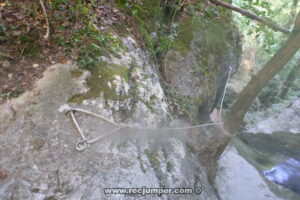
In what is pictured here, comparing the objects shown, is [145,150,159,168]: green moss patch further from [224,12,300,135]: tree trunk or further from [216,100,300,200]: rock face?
[216,100,300,200]: rock face

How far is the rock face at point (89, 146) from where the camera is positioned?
2.25m

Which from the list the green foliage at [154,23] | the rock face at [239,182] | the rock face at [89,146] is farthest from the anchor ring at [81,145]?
the rock face at [239,182]

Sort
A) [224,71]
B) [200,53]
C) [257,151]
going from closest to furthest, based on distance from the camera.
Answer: [200,53]
[224,71]
[257,151]

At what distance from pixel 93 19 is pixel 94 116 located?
1643 mm

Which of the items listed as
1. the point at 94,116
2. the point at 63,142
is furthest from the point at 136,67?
the point at 63,142

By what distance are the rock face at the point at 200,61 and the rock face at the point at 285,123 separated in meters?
3.72

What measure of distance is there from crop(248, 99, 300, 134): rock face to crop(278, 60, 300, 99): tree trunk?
3.26m

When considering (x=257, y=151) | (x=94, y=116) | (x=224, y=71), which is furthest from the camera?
(x=257, y=151)

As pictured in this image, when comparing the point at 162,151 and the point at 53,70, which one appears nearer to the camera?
the point at 53,70

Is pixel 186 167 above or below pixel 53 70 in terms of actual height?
below

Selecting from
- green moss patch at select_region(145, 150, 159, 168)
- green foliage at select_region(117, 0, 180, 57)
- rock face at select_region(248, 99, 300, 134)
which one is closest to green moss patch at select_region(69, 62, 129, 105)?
green moss patch at select_region(145, 150, 159, 168)

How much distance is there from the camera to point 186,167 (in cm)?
340

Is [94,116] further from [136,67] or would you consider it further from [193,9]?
[193,9]

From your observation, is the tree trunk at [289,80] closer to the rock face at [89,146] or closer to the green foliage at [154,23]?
the green foliage at [154,23]
